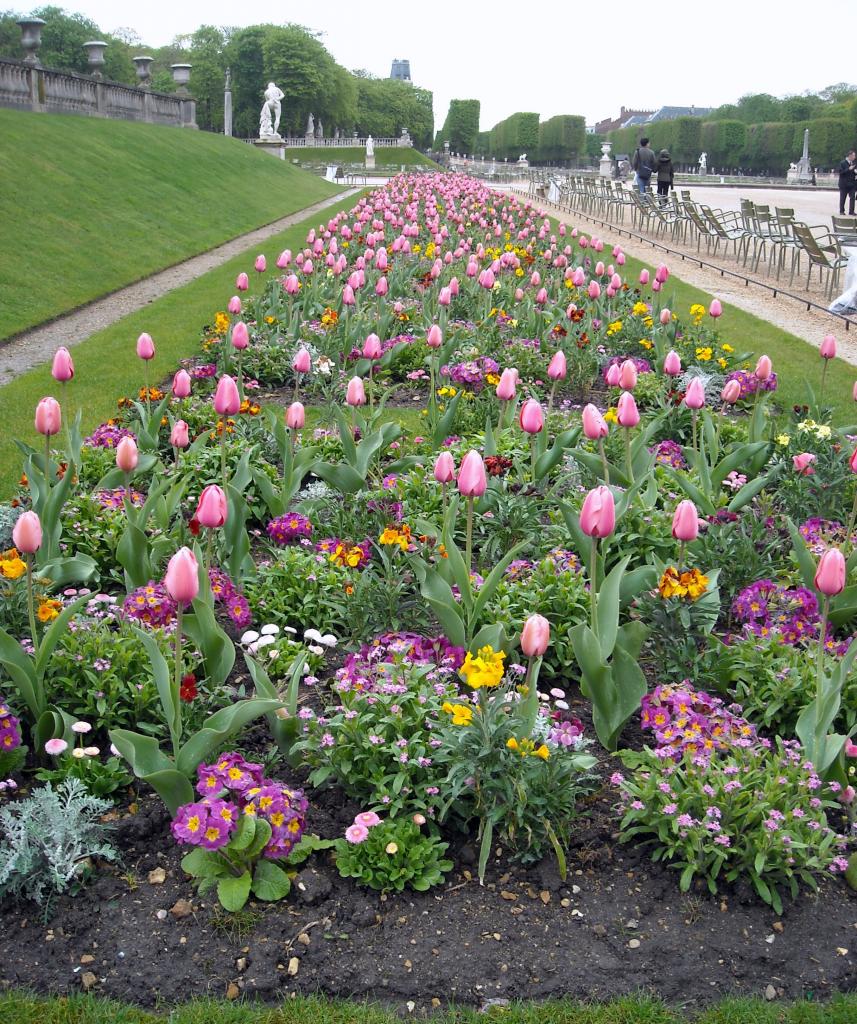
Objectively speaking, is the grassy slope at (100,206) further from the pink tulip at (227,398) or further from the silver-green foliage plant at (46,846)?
the silver-green foliage plant at (46,846)

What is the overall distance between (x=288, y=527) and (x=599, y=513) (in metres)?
2.21

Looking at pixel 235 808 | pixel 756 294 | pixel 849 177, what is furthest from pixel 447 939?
pixel 849 177

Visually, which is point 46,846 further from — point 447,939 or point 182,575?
point 447,939

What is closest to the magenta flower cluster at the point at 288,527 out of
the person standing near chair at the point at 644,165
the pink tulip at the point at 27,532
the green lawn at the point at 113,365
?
the green lawn at the point at 113,365

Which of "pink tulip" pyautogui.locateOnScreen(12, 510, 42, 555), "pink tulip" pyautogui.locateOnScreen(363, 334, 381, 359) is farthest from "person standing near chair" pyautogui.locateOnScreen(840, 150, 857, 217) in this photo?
"pink tulip" pyautogui.locateOnScreen(12, 510, 42, 555)

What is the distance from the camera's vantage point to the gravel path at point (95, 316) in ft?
32.2

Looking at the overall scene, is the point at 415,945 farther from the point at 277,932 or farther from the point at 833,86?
the point at 833,86

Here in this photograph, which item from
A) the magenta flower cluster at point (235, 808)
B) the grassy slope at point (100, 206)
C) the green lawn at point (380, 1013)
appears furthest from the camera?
the grassy slope at point (100, 206)

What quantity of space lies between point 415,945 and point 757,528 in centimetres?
269

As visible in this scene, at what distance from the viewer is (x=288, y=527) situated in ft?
16.2

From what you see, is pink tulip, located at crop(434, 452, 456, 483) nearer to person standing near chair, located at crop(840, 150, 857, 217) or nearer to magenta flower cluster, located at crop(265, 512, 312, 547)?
magenta flower cluster, located at crop(265, 512, 312, 547)

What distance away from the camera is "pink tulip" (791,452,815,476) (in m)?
5.09

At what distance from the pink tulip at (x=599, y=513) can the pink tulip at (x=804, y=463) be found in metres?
2.40

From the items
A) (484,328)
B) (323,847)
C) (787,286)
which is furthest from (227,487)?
(787,286)
